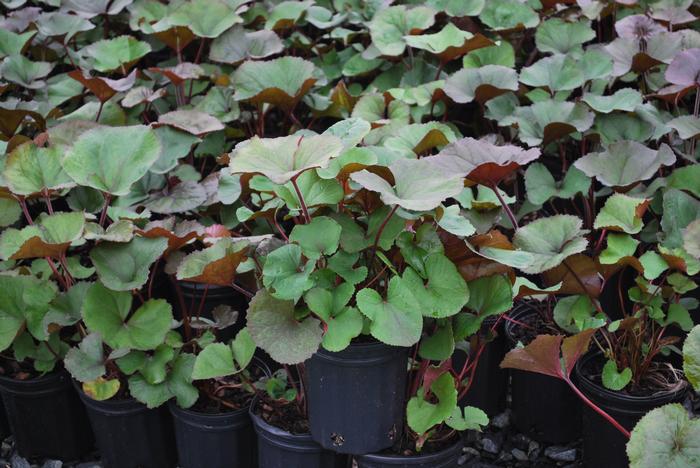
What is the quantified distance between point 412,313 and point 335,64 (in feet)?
5.55

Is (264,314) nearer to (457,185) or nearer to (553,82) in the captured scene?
(457,185)

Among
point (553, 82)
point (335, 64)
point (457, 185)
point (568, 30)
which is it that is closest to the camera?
point (457, 185)

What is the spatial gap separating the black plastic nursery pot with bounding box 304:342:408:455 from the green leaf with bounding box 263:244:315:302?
17 centimetres

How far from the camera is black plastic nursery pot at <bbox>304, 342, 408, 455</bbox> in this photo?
5.08 ft

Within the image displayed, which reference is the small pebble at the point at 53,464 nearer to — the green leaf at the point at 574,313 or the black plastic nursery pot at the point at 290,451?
the black plastic nursery pot at the point at 290,451

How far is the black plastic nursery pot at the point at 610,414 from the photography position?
1.84 meters

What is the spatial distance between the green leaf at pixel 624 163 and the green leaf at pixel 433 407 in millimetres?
759

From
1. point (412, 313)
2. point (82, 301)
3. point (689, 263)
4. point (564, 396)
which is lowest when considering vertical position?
point (564, 396)

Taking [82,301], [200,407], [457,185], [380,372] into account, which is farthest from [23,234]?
[457,185]

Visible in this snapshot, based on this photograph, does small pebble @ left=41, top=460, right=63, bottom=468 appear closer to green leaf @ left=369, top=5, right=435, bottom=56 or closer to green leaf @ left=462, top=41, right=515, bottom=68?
→ green leaf @ left=369, top=5, right=435, bottom=56

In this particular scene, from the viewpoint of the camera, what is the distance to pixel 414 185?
4.77 feet

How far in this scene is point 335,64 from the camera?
9.68 feet

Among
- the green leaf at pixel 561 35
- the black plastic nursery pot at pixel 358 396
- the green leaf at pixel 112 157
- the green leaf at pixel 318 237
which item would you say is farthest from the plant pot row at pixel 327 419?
the green leaf at pixel 561 35

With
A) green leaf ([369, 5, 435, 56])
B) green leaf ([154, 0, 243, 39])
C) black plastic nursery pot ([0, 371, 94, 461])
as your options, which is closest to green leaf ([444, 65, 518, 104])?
green leaf ([369, 5, 435, 56])
